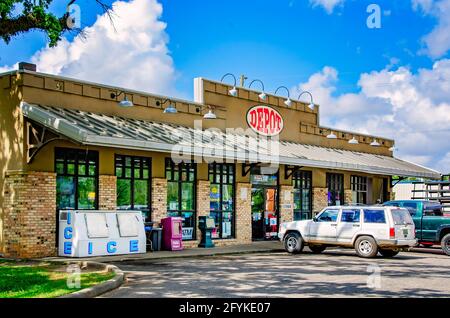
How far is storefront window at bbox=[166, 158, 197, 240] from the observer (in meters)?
23.0

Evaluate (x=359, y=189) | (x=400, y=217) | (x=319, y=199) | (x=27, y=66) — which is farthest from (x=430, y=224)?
(x=27, y=66)

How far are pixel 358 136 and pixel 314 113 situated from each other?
4.99 metres

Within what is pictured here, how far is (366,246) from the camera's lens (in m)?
20.4

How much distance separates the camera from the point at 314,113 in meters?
32.2

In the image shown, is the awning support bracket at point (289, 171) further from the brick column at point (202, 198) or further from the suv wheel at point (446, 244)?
the suv wheel at point (446, 244)

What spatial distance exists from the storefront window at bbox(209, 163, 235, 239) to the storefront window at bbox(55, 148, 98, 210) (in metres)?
5.60

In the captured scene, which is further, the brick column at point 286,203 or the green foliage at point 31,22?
the brick column at point 286,203

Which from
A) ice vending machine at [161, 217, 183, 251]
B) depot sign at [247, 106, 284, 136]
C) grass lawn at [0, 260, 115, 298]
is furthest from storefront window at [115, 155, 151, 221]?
depot sign at [247, 106, 284, 136]

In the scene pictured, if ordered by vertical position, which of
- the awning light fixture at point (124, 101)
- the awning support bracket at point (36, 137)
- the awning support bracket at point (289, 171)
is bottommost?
the awning support bracket at point (289, 171)

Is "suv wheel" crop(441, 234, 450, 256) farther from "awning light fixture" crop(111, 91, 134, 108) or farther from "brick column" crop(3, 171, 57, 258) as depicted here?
"brick column" crop(3, 171, 57, 258)

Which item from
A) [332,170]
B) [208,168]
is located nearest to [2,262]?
[208,168]

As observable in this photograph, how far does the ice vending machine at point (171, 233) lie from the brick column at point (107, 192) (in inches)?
76.7

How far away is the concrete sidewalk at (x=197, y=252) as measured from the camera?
18.1 metres

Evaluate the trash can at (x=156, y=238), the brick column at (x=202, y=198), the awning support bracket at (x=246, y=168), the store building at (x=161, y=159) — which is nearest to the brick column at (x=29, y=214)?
the store building at (x=161, y=159)
